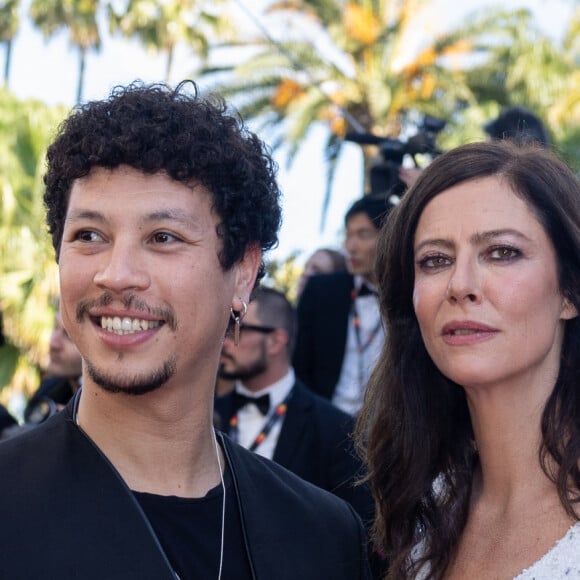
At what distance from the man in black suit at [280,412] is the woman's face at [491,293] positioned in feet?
8.06

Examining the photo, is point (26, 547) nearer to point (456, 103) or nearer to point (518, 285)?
point (518, 285)

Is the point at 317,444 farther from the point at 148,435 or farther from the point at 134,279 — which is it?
the point at 134,279

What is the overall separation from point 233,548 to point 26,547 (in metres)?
0.60

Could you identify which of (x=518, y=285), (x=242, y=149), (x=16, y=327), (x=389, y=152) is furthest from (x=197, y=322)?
(x=16, y=327)

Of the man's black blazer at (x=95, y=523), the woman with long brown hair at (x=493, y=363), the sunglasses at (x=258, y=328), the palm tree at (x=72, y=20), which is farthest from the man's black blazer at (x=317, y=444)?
the palm tree at (x=72, y=20)

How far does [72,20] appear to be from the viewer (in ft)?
93.0

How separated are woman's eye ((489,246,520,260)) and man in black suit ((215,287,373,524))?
261cm

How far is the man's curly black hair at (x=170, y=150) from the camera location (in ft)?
8.90

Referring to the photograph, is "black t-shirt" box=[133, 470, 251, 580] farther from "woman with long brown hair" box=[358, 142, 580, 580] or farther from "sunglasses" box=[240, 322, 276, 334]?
"sunglasses" box=[240, 322, 276, 334]

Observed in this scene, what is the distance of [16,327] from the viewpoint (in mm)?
15180

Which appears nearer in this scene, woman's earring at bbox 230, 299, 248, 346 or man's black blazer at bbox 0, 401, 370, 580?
man's black blazer at bbox 0, 401, 370, 580

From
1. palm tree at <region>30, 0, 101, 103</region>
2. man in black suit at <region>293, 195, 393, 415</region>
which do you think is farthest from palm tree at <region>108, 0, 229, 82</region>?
man in black suit at <region>293, 195, 393, 415</region>

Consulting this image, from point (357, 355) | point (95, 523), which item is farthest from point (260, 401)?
point (95, 523)

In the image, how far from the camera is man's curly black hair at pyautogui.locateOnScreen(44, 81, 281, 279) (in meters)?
2.71
